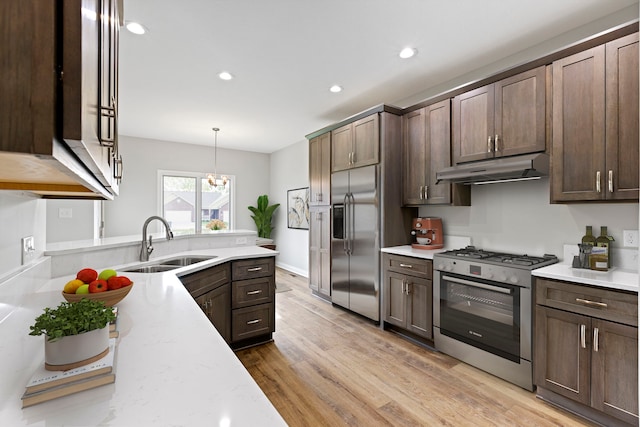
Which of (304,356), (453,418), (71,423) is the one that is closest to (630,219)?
(453,418)

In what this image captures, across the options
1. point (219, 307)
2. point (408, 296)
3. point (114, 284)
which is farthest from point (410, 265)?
point (114, 284)

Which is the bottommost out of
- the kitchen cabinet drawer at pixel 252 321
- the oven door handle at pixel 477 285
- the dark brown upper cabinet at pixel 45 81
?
the kitchen cabinet drawer at pixel 252 321

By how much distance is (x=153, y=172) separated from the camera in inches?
235

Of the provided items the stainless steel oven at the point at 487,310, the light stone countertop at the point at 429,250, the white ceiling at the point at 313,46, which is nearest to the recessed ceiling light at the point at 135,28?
the white ceiling at the point at 313,46

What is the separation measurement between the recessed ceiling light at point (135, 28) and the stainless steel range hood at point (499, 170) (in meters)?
2.89

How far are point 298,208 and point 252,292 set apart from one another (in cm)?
354

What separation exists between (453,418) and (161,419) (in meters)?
1.95

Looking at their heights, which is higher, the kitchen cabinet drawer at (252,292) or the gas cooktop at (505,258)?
the gas cooktop at (505,258)

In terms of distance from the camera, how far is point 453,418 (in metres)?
1.90

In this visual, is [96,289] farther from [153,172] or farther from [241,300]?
[153,172]

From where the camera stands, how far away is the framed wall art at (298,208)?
6000 millimetres

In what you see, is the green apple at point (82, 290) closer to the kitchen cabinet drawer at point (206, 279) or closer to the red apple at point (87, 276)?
the red apple at point (87, 276)

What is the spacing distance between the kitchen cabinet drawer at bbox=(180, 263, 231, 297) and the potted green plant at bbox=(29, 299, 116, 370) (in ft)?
4.21

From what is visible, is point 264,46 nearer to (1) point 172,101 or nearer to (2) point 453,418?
(1) point 172,101
